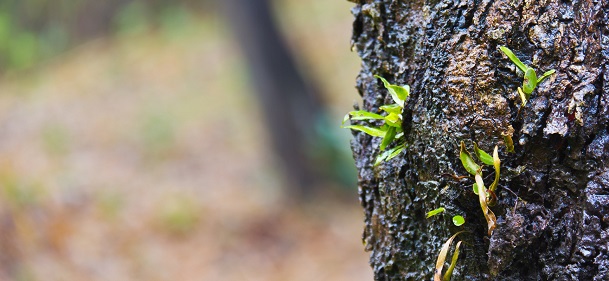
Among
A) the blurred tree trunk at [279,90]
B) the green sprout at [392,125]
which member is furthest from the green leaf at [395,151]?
the blurred tree trunk at [279,90]

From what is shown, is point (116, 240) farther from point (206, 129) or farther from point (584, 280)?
point (584, 280)

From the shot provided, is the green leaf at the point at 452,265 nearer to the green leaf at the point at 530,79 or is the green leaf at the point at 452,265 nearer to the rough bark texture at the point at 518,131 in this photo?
the rough bark texture at the point at 518,131

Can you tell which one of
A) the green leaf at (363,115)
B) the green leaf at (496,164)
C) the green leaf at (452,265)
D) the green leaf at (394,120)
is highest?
the green leaf at (363,115)

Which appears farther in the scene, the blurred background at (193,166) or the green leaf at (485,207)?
the blurred background at (193,166)

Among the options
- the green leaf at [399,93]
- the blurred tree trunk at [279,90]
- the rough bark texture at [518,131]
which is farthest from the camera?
the blurred tree trunk at [279,90]

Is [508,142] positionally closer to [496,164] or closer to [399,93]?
[496,164]

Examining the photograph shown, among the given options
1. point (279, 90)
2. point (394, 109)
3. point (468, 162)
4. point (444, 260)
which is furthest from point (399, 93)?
point (279, 90)
